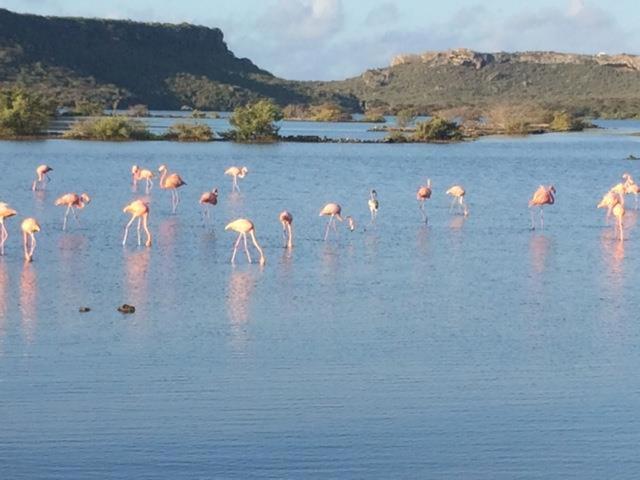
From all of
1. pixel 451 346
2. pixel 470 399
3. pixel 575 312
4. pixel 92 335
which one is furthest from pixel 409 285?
pixel 470 399

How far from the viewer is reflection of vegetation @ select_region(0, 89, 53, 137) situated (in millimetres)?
51219

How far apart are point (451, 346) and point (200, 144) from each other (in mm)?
40885

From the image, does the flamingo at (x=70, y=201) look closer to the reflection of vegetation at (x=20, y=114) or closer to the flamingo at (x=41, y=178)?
the flamingo at (x=41, y=178)

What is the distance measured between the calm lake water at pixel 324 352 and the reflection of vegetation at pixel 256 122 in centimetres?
3189

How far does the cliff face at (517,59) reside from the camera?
14925cm

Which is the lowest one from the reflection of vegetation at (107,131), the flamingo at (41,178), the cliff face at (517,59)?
the flamingo at (41,178)

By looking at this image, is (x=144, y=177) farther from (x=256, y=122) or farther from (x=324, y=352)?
(x=256, y=122)

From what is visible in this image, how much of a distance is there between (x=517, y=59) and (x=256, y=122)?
104 meters

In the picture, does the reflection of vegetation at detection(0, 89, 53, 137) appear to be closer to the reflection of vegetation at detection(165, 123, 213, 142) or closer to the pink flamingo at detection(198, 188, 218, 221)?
the reflection of vegetation at detection(165, 123, 213, 142)

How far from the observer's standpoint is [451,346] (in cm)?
1105

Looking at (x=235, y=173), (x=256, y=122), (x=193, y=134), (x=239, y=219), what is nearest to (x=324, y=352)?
(x=239, y=219)

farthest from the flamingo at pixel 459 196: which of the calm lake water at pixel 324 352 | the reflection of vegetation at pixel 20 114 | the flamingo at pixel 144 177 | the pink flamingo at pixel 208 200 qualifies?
the reflection of vegetation at pixel 20 114

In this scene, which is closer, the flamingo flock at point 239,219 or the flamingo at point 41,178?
the flamingo flock at point 239,219

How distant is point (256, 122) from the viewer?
53.9m
